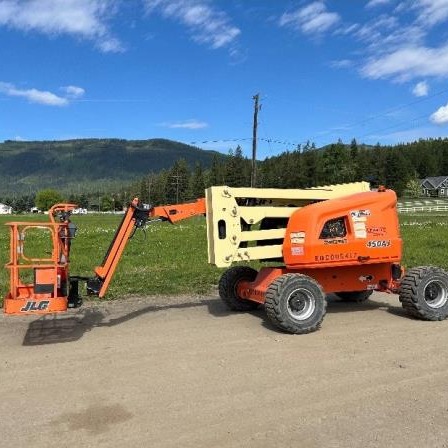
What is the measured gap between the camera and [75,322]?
8883 millimetres

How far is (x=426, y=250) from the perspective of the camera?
19.2m

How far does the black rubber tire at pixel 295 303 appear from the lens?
26.1 feet

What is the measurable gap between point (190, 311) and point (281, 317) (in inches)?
92.5

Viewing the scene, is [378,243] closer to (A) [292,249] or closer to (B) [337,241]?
(B) [337,241]

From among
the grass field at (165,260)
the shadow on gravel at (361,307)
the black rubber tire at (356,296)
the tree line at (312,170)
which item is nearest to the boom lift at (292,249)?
the shadow on gravel at (361,307)

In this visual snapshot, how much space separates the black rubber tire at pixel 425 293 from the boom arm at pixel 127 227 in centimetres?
356

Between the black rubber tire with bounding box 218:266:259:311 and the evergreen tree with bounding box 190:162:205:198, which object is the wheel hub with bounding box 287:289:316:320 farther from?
the evergreen tree with bounding box 190:162:205:198

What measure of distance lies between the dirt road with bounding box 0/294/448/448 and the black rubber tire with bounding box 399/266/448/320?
21 cm

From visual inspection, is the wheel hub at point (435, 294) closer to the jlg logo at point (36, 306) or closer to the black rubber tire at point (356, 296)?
the black rubber tire at point (356, 296)

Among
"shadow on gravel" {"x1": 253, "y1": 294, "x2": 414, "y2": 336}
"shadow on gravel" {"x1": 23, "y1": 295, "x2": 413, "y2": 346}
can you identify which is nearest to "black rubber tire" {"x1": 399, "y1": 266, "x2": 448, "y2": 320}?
"shadow on gravel" {"x1": 253, "y1": 294, "x2": 414, "y2": 336}

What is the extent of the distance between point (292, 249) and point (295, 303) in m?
0.89

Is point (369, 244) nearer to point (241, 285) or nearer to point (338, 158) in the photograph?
point (241, 285)

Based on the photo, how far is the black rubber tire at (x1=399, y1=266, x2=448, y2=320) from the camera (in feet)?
28.8

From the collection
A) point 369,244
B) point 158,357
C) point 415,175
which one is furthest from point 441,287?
point 415,175
